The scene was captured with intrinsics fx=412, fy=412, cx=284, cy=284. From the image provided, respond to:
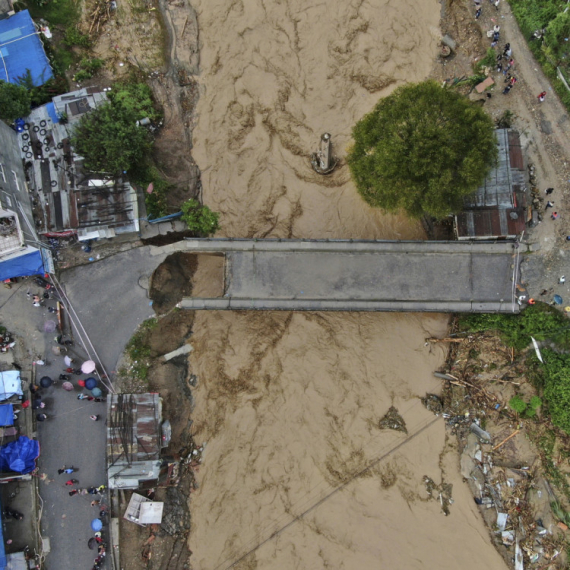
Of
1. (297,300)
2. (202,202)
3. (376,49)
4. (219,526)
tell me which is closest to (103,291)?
(202,202)

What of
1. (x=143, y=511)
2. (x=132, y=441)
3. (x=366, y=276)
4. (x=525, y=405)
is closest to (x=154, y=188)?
(x=366, y=276)

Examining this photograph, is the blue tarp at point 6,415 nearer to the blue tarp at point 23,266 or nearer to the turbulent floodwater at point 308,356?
the blue tarp at point 23,266

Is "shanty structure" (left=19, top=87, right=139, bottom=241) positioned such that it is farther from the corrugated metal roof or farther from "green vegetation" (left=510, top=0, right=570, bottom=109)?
"green vegetation" (left=510, top=0, right=570, bottom=109)

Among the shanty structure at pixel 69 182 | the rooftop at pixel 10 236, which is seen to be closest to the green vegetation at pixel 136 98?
the shanty structure at pixel 69 182

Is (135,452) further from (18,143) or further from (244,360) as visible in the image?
(18,143)

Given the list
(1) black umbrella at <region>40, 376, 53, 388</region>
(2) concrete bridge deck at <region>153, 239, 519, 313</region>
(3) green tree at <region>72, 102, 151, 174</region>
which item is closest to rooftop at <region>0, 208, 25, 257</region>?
(3) green tree at <region>72, 102, 151, 174</region>
